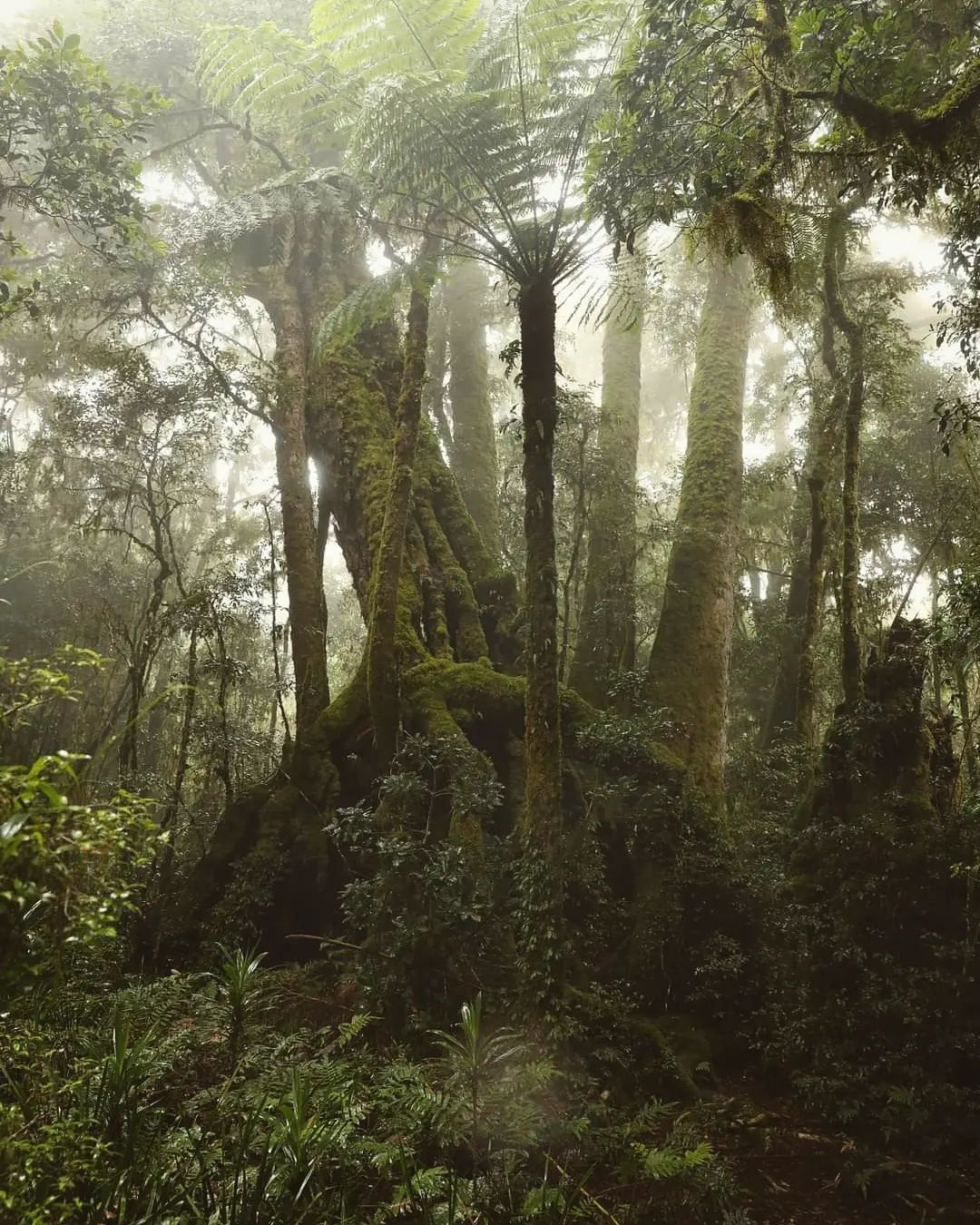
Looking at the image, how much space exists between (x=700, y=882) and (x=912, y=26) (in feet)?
17.2

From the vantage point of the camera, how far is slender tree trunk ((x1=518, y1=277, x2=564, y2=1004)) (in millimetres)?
3885

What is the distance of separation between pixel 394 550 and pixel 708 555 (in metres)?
4.06

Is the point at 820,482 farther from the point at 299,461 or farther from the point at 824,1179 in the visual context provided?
the point at 824,1179

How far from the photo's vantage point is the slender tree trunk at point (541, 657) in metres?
3.88

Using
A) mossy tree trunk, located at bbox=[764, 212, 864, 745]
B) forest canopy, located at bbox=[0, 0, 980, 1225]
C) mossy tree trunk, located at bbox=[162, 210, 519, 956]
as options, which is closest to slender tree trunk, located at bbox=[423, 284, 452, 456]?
mossy tree trunk, located at bbox=[162, 210, 519, 956]

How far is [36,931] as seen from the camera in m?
1.84

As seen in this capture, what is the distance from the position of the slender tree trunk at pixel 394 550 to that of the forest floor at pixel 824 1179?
329 centimetres

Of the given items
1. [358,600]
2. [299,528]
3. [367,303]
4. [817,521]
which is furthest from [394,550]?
[817,521]

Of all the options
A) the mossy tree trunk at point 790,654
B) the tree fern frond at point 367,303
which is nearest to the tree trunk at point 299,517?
the tree fern frond at point 367,303

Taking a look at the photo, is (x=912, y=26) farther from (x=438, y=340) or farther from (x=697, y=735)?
(x=438, y=340)

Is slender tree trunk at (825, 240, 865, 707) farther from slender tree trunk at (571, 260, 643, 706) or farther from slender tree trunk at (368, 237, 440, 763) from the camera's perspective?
slender tree trunk at (368, 237, 440, 763)

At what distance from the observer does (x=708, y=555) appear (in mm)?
8312

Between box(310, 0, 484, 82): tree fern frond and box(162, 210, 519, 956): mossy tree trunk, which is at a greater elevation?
box(310, 0, 484, 82): tree fern frond

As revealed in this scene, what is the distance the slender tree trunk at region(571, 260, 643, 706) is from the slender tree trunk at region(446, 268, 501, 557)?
56.4 inches
